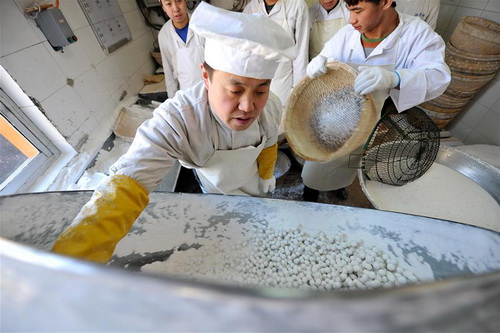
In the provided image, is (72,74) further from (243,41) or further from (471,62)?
(471,62)

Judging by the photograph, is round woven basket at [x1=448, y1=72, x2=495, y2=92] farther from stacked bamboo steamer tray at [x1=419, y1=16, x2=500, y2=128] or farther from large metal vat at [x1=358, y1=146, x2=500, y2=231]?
large metal vat at [x1=358, y1=146, x2=500, y2=231]

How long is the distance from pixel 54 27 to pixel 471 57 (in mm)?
3076

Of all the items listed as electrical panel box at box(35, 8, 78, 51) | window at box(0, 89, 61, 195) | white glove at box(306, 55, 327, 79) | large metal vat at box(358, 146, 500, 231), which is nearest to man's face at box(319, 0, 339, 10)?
white glove at box(306, 55, 327, 79)

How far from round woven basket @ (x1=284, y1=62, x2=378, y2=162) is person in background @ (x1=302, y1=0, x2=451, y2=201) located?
0.27ft

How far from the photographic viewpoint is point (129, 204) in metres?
0.57

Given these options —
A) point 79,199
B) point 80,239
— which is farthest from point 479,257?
point 79,199

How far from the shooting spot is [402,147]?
1292mm

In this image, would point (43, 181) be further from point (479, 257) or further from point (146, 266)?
point (479, 257)

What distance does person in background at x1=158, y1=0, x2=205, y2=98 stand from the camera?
1.98 meters

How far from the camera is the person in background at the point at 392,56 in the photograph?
1.08m

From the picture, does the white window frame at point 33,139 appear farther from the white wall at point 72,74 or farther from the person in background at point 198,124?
the person in background at point 198,124

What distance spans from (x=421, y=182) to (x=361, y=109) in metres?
0.74

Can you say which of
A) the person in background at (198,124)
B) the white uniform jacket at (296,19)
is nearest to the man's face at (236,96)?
the person in background at (198,124)

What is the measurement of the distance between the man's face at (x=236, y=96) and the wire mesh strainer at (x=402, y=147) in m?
0.76
